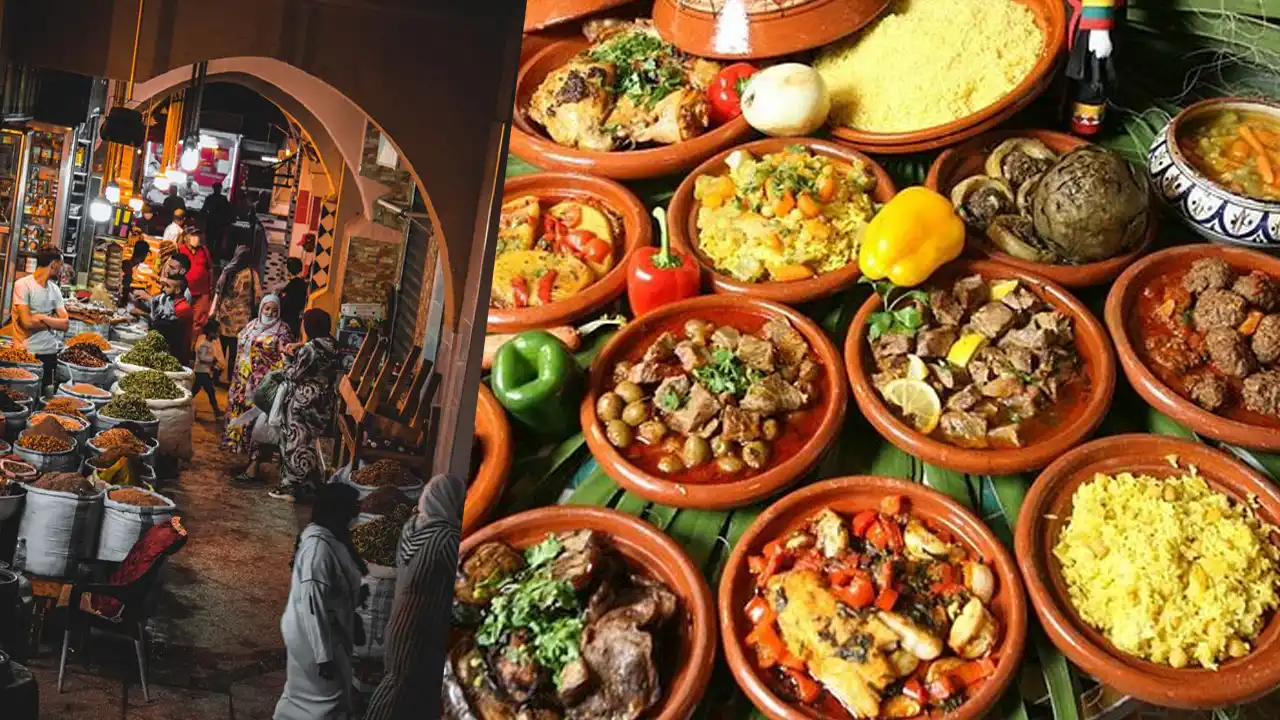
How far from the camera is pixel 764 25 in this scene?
282cm

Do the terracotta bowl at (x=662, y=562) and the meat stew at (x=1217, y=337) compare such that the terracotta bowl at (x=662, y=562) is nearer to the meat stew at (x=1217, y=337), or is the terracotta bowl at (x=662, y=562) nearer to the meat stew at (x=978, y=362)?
the meat stew at (x=978, y=362)

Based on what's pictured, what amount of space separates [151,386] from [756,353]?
1871 mm

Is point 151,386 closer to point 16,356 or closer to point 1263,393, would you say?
point 16,356

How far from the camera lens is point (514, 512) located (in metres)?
2.21

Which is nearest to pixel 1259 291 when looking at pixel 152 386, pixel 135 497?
pixel 152 386

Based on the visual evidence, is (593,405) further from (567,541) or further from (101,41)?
(101,41)

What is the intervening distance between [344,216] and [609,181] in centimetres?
81

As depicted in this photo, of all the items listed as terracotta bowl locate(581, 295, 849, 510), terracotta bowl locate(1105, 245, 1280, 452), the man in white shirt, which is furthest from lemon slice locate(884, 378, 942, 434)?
the man in white shirt

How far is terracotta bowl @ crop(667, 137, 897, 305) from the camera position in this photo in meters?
2.41

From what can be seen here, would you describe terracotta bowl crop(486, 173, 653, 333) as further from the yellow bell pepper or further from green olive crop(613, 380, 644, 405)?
the yellow bell pepper

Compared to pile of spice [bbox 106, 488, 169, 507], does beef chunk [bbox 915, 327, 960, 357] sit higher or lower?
higher

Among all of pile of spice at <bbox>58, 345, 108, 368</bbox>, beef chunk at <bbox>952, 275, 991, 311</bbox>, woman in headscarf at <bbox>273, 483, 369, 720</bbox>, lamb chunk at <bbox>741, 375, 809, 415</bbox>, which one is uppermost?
beef chunk at <bbox>952, 275, 991, 311</bbox>

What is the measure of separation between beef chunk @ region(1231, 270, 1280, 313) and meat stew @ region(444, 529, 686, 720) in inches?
59.4

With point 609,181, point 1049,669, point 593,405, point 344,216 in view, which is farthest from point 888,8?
point 1049,669
